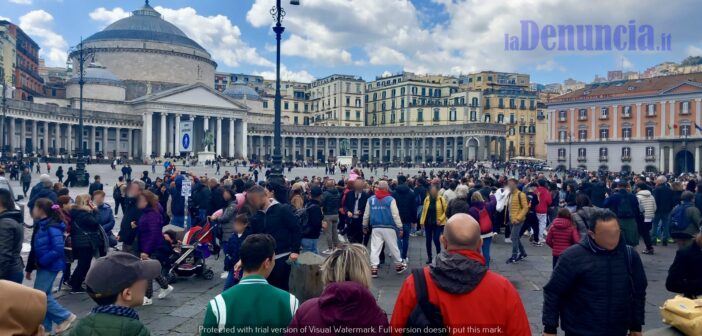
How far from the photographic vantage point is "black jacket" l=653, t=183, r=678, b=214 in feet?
43.9

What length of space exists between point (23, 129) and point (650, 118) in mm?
67207

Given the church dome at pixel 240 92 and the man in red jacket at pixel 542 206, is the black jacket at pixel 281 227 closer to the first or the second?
the man in red jacket at pixel 542 206

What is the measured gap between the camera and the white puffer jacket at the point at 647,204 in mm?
12711

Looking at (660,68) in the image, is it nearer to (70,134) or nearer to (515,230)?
(70,134)

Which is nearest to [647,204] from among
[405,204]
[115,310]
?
[405,204]

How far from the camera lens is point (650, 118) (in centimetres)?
5806

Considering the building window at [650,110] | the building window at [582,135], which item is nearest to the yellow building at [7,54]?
the building window at [582,135]

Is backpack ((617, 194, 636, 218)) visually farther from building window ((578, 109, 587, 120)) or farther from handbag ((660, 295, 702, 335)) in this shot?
building window ((578, 109, 587, 120))

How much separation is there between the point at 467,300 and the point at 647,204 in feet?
37.6

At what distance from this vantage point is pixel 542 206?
13.6 meters

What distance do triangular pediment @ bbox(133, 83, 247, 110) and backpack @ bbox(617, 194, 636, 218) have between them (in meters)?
69.4

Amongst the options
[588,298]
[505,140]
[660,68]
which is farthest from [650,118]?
[588,298]

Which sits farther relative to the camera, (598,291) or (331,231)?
(331,231)

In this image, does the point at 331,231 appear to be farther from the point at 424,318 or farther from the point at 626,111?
the point at 626,111
